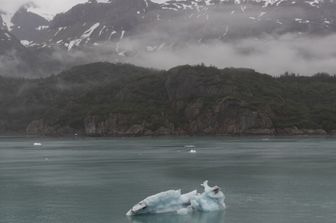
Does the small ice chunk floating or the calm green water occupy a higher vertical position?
the small ice chunk floating

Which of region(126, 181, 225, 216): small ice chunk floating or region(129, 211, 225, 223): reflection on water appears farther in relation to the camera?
region(126, 181, 225, 216): small ice chunk floating

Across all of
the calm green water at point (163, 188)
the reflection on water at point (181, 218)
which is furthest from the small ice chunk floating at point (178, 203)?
the calm green water at point (163, 188)

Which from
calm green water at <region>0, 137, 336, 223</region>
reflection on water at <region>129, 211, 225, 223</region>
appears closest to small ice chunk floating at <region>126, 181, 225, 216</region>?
reflection on water at <region>129, 211, 225, 223</region>

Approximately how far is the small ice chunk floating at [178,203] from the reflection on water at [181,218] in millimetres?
809

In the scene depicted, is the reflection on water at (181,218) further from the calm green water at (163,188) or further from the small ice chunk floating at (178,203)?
the small ice chunk floating at (178,203)

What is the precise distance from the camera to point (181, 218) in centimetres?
5053

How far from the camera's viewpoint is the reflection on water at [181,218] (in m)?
49.5

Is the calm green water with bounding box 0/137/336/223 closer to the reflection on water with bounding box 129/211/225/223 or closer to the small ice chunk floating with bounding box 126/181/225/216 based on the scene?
the reflection on water with bounding box 129/211/225/223

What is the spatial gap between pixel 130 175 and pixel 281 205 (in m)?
36.3

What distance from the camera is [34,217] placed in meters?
53.3

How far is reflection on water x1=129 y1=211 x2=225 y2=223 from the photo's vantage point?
49472 millimetres

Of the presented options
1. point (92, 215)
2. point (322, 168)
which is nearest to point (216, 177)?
point (322, 168)

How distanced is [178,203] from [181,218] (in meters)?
3.20

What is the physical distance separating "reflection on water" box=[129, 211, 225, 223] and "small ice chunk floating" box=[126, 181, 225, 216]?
0.81 m
